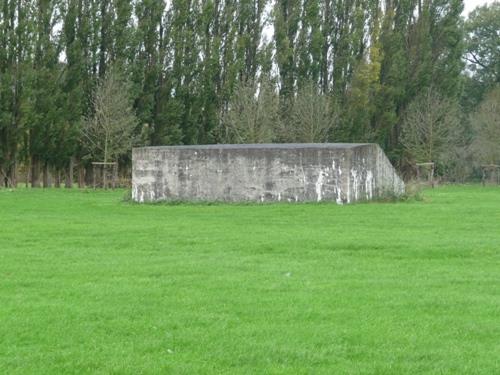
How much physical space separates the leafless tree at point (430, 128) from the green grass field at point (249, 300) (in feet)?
108

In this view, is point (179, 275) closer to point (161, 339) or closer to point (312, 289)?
point (312, 289)

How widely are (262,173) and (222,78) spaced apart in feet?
75.8

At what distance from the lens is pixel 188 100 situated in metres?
46.9

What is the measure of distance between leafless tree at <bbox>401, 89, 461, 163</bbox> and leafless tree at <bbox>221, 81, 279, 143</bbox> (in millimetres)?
8978

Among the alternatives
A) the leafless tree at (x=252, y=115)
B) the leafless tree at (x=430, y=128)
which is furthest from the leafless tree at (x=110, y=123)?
the leafless tree at (x=430, y=128)

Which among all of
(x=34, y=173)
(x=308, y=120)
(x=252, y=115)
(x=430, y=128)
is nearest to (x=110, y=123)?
(x=34, y=173)

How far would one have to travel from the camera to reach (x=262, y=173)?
25.7 m

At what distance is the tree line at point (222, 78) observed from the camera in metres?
41.2

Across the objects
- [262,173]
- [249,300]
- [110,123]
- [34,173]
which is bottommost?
[249,300]

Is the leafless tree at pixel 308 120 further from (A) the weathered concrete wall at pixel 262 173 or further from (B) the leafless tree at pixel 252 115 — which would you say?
(A) the weathered concrete wall at pixel 262 173

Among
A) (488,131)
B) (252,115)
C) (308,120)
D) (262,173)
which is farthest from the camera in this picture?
(488,131)

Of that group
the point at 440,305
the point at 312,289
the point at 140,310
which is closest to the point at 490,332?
the point at 440,305

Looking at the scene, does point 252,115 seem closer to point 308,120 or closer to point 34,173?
point 308,120

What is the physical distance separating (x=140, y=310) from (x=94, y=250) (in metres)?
5.24
